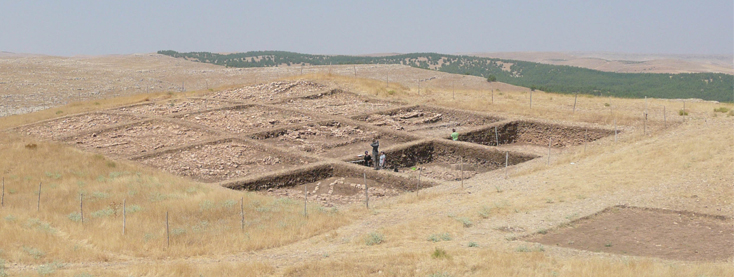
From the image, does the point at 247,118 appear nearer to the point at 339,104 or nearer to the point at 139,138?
the point at 139,138

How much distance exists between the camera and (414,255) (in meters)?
11.5

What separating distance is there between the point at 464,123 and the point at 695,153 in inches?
483

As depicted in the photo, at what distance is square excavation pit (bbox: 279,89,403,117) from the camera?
33.1m

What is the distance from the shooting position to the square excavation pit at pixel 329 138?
83.1 ft

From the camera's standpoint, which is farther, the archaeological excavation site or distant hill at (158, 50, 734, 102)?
distant hill at (158, 50, 734, 102)

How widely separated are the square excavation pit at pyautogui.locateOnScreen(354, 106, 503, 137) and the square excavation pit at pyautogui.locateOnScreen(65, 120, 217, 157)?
7.60 metres

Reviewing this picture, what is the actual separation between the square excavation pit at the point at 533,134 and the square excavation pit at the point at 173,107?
538 inches

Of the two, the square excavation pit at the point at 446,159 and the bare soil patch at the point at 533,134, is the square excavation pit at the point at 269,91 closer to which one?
the bare soil patch at the point at 533,134

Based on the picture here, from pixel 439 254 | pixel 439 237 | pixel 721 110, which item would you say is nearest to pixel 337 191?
pixel 439 237

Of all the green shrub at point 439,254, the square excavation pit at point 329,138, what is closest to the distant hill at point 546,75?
the square excavation pit at point 329,138

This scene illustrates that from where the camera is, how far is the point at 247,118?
1235 inches

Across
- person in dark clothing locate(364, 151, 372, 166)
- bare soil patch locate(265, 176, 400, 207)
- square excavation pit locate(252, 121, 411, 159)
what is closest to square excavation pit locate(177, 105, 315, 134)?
square excavation pit locate(252, 121, 411, 159)

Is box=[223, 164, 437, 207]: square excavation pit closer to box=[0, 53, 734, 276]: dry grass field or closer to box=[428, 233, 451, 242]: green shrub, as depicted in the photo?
box=[0, 53, 734, 276]: dry grass field

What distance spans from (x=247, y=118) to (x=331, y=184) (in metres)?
11.7
